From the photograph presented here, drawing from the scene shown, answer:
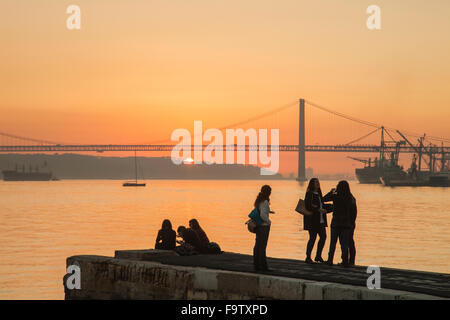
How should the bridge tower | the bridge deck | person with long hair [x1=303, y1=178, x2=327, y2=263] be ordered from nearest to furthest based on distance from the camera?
the bridge deck
person with long hair [x1=303, y1=178, x2=327, y2=263]
the bridge tower

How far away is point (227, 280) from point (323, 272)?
5.96 feet

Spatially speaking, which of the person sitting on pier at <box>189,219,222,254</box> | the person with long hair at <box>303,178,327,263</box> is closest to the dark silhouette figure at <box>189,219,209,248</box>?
the person sitting on pier at <box>189,219,222,254</box>

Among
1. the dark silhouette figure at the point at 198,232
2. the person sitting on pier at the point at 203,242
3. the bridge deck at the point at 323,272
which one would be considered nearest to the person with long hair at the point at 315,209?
the bridge deck at the point at 323,272

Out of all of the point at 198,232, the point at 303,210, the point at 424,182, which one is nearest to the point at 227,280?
the point at 303,210

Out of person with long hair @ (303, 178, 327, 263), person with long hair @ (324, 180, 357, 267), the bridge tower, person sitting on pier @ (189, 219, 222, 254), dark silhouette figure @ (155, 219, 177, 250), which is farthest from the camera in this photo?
the bridge tower

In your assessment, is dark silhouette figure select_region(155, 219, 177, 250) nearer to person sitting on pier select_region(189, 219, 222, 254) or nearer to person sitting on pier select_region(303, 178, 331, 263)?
person sitting on pier select_region(189, 219, 222, 254)

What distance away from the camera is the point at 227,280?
11.0m

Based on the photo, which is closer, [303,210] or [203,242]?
[303,210]

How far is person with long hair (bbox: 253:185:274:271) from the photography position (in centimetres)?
1155

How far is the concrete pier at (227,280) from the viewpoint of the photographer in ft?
32.3

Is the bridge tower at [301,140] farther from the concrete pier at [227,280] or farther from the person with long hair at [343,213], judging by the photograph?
the person with long hair at [343,213]

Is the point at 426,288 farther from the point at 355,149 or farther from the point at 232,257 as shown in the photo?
the point at 355,149

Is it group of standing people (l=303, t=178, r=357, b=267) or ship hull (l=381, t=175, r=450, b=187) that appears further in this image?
ship hull (l=381, t=175, r=450, b=187)

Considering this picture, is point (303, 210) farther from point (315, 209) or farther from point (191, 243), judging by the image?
point (191, 243)
